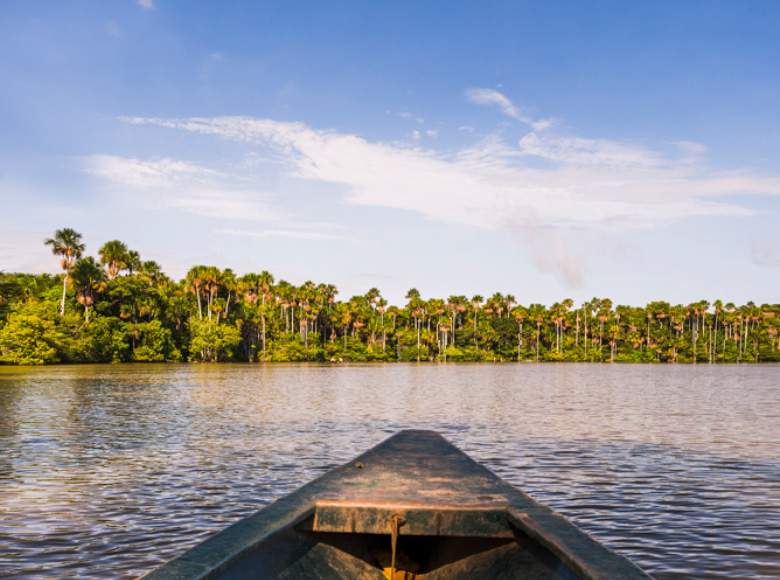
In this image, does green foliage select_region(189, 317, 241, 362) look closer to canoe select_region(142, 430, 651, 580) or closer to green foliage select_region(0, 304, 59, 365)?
green foliage select_region(0, 304, 59, 365)

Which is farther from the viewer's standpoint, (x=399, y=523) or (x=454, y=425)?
(x=454, y=425)

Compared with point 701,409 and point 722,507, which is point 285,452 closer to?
point 722,507

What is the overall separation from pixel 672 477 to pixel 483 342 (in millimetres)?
126429

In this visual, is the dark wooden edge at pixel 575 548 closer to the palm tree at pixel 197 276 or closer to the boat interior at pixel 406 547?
the boat interior at pixel 406 547

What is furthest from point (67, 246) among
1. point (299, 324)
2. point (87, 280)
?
point (299, 324)

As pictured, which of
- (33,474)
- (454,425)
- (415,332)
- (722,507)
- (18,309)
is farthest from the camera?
(415,332)

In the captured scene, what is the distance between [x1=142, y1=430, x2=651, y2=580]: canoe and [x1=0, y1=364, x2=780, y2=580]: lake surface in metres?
3.10

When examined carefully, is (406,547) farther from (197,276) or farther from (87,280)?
(197,276)

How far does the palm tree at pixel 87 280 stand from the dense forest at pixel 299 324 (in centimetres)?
16

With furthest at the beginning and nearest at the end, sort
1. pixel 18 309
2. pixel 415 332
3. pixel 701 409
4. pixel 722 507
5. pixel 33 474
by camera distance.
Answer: pixel 415 332
pixel 18 309
pixel 701 409
pixel 33 474
pixel 722 507

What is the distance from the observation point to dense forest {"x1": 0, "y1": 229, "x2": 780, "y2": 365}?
260 ft

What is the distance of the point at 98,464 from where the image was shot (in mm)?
13578

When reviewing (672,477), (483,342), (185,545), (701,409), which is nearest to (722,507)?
(672,477)

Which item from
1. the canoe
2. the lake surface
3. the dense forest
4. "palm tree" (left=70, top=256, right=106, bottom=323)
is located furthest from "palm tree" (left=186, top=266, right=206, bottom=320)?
the canoe
